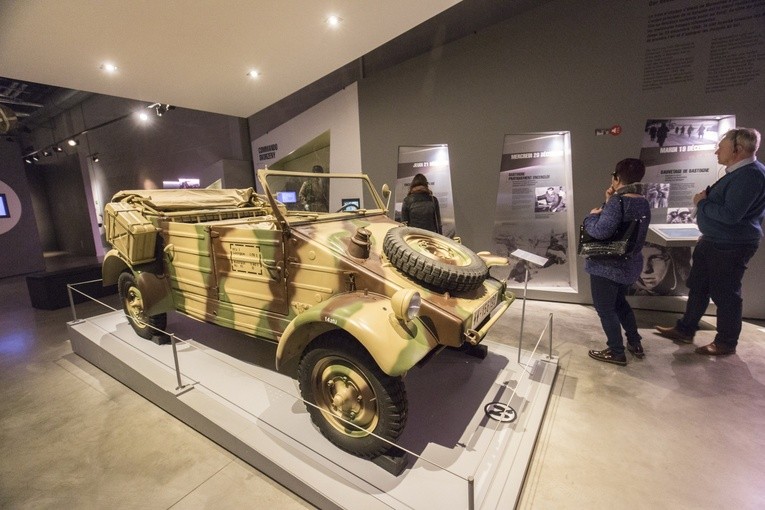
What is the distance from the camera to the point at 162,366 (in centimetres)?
321

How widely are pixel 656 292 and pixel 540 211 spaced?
182 cm

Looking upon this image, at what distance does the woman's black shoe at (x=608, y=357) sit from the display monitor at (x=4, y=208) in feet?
40.6

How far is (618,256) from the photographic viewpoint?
10.3 feet

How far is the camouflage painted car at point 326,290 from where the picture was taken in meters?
2.06

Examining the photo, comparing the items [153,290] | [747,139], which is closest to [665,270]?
[747,139]

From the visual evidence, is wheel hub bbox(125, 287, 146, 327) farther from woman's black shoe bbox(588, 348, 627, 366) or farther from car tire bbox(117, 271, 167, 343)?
woman's black shoe bbox(588, 348, 627, 366)


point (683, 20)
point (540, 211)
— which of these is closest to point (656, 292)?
point (540, 211)

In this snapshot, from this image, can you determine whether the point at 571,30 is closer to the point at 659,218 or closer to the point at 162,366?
the point at 659,218

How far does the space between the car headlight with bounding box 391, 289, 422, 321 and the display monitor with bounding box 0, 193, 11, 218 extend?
37.6 ft

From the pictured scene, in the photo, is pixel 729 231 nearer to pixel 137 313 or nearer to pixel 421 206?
pixel 421 206

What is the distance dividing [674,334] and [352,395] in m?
3.80

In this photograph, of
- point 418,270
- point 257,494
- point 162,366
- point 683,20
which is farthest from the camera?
point 683,20

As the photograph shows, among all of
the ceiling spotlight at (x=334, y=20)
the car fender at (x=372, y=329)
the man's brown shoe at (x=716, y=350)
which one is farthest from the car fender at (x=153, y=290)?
the man's brown shoe at (x=716, y=350)

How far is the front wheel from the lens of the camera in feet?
6.73
